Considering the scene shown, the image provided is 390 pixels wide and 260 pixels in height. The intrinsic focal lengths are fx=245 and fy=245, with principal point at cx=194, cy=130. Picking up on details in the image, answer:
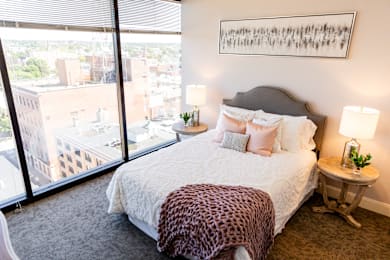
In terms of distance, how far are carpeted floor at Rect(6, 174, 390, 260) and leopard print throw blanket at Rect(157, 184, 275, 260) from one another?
1.10ft

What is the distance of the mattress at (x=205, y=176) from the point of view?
2.18 m

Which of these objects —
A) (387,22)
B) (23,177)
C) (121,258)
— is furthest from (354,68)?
(23,177)

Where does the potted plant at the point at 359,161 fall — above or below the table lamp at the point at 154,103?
below

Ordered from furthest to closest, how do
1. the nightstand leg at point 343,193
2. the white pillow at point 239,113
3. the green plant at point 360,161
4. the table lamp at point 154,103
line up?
the table lamp at point 154,103
the white pillow at point 239,113
the nightstand leg at point 343,193
the green plant at point 360,161

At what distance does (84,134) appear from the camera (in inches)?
133

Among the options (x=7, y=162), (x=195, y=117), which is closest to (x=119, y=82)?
(x=195, y=117)

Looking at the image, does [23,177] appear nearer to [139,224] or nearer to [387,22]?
[139,224]

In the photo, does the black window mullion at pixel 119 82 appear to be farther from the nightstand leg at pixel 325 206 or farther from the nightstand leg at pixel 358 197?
the nightstand leg at pixel 358 197

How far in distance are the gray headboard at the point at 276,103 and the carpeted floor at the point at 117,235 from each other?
0.98m

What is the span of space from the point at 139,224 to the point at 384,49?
3.05m

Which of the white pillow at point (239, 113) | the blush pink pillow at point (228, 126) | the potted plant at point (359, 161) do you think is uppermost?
the white pillow at point (239, 113)

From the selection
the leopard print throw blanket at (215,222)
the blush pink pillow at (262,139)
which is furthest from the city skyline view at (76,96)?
the blush pink pillow at (262,139)

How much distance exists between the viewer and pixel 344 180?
2438 mm

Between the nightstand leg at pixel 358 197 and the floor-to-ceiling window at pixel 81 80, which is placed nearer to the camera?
the nightstand leg at pixel 358 197
